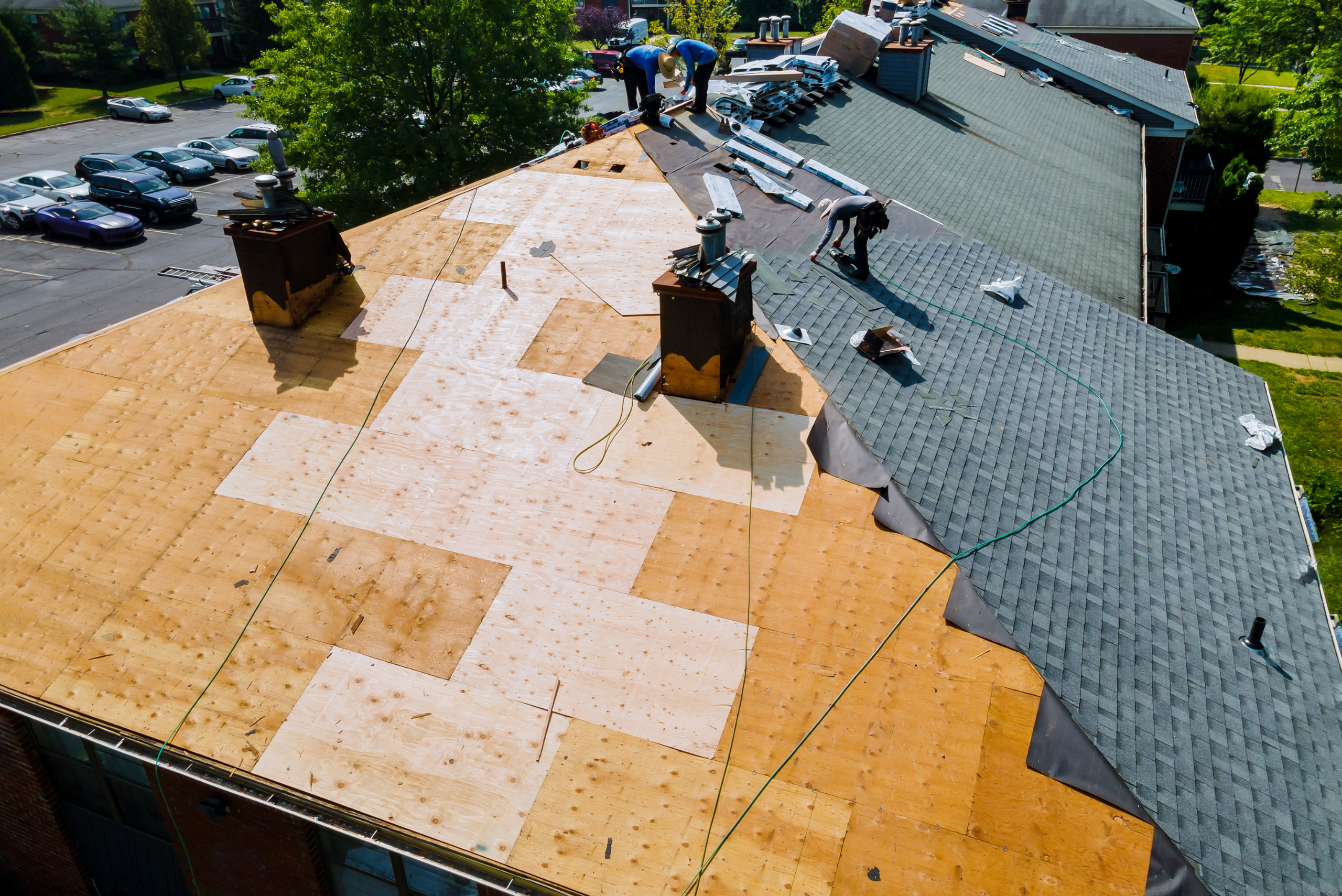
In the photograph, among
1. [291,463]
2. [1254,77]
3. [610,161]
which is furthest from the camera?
[1254,77]

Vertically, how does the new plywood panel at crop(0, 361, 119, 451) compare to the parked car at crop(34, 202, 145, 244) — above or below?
above

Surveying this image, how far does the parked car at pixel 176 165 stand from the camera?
44.8 metres

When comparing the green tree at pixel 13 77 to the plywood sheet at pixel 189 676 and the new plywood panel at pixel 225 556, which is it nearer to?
the new plywood panel at pixel 225 556

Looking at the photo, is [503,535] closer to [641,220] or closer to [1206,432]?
[641,220]

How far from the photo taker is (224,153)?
47.7 meters

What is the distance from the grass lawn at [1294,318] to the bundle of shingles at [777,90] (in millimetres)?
18048

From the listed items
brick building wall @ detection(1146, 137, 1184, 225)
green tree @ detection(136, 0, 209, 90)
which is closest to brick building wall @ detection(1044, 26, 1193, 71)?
brick building wall @ detection(1146, 137, 1184, 225)

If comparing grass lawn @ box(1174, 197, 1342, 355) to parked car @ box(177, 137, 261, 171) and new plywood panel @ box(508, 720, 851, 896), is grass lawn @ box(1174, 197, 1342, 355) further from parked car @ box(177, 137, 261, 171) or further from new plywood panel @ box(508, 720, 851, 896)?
parked car @ box(177, 137, 261, 171)

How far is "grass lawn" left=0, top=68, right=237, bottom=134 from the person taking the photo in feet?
182

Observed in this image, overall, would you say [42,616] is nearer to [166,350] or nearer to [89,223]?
[166,350]

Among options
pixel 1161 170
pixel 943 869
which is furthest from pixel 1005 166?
pixel 943 869

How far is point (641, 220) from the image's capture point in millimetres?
15102

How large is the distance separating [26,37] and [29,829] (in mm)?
65882

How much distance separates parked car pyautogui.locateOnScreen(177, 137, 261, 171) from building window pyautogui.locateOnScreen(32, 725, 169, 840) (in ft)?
135
